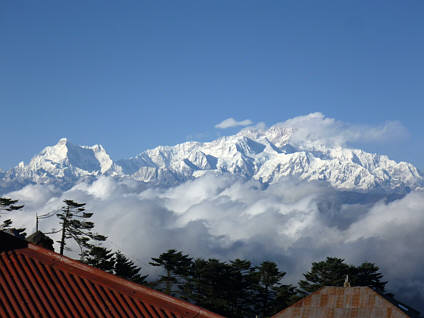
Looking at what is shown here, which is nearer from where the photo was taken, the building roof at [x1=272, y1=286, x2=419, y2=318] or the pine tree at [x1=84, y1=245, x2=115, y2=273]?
the building roof at [x1=272, y1=286, x2=419, y2=318]

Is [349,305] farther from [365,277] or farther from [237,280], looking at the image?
[365,277]

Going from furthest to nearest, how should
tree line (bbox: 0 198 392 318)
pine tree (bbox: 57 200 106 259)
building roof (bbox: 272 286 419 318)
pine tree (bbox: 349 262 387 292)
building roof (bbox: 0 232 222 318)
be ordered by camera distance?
1. pine tree (bbox: 349 262 387 292)
2. tree line (bbox: 0 198 392 318)
3. pine tree (bbox: 57 200 106 259)
4. building roof (bbox: 272 286 419 318)
5. building roof (bbox: 0 232 222 318)

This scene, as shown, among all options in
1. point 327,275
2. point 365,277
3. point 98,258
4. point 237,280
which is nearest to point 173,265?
point 237,280

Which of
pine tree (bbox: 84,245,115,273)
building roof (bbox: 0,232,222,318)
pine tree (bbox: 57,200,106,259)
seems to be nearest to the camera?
building roof (bbox: 0,232,222,318)

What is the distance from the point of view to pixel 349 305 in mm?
41625

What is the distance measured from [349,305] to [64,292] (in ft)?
116

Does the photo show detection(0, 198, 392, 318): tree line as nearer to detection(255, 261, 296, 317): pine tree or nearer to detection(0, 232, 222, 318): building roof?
detection(255, 261, 296, 317): pine tree

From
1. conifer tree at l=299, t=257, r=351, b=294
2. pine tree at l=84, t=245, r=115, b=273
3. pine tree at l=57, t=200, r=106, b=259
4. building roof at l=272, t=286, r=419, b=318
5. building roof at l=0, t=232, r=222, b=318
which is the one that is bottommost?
building roof at l=0, t=232, r=222, b=318

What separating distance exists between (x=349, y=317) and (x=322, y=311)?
11.5 feet

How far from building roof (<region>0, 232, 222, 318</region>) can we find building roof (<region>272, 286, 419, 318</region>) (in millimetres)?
33266

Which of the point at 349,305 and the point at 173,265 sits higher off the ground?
the point at 173,265

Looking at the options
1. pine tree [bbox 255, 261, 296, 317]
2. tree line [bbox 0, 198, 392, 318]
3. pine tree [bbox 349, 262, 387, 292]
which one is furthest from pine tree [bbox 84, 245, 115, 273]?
pine tree [bbox 349, 262, 387, 292]

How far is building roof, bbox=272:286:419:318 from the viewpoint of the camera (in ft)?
Answer: 135

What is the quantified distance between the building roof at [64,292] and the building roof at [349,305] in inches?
1310
